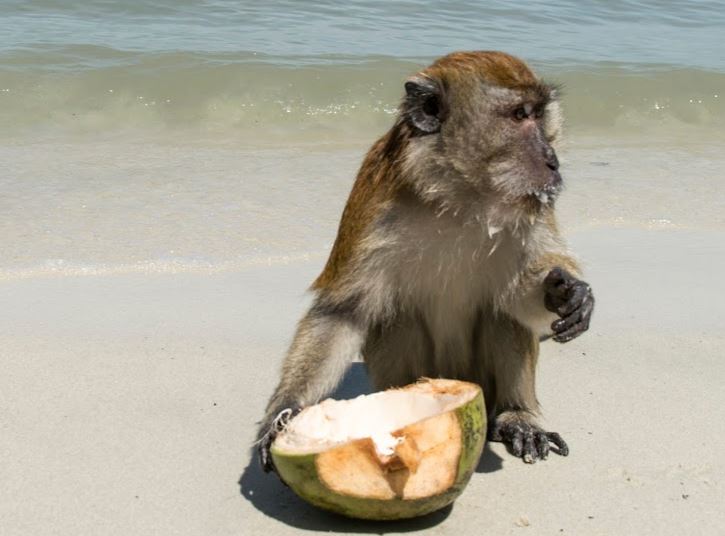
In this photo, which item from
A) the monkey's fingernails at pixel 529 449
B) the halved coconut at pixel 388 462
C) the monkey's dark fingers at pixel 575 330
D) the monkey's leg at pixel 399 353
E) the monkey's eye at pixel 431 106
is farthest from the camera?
the monkey's leg at pixel 399 353

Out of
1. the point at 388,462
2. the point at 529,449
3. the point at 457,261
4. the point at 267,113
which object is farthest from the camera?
the point at 267,113

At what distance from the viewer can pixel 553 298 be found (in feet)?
15.8

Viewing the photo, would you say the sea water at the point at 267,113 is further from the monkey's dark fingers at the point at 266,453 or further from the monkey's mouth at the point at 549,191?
the monkey's mouth at the point at 549,191

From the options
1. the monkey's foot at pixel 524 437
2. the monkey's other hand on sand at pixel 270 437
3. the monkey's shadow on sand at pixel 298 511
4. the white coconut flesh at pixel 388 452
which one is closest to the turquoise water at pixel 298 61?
the monkey's foot at pixel 524 437

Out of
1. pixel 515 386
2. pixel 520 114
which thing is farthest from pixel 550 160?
pixel 515 386

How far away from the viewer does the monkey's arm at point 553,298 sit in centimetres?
463

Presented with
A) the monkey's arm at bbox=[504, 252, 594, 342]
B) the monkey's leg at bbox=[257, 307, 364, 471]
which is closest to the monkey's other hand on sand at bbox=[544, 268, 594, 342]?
the monkey's arm at bbox=[504, 252, 594, 342]

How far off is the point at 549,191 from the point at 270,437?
1435mm

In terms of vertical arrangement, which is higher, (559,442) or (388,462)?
(388,462)

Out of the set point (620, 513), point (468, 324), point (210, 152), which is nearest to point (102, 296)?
point (468, 324)

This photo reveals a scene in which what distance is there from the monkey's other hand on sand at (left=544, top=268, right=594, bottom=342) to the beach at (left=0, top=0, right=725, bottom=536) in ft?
1.93

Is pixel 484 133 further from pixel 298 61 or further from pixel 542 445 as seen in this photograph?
pixel 298 61

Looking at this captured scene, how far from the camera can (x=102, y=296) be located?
677cm

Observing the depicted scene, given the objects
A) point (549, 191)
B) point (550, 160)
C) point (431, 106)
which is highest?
point (431, 106)
